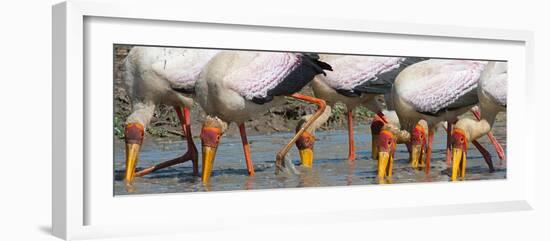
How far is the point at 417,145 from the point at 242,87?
7.31 feet

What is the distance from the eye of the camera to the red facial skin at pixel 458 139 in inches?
458

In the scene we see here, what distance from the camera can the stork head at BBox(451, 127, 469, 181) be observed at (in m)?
11.6

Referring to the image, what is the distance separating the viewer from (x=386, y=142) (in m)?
11.2

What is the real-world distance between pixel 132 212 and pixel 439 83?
11.9ft

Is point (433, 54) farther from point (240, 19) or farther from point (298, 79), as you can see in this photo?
point (240, 19)

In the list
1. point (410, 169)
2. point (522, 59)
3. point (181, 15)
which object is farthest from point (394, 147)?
point (181, 15)

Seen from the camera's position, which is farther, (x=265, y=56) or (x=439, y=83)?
(x=439, y=83)

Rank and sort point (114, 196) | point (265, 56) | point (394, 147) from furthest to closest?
point (394, 147)
point (265, 56)
point (114, 196)

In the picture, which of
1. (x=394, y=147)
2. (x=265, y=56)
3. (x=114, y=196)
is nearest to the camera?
(x=114, y=196)

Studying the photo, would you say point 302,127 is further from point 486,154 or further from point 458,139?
point 486,154

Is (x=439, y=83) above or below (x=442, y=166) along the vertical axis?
above

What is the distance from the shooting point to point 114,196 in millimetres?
9594

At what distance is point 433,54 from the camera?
11305 millimetres

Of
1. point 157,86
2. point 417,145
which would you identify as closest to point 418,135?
point 417,145
